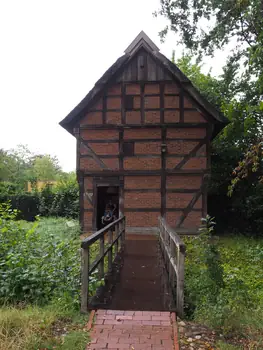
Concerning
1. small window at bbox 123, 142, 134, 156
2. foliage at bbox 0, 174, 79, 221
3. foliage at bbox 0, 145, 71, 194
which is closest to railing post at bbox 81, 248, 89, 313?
small window at bbox 123, 142, 134, 156

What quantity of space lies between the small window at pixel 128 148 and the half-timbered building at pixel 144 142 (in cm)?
4

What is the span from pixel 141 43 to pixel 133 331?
10.1 metres

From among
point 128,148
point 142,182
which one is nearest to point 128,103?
point 128,148

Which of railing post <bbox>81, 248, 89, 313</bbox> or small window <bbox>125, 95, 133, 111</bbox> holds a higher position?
small window <bbox>125, 95, 133, 111</bbox>

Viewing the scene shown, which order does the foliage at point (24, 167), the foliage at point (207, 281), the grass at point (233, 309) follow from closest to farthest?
the grass at point (233, 309) → the foliage at point (207, 281) → the foliage at point (24, 167)

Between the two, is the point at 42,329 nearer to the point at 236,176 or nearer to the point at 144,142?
the point at 144,142

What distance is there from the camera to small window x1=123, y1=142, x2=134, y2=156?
11797 millimetres

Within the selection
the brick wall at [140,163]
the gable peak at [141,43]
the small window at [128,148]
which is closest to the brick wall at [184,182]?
the brick wall at [140,163]

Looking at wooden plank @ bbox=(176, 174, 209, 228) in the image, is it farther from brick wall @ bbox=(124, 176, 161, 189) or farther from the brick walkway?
the brick walkway

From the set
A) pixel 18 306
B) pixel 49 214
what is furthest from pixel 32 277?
pixel 49 214

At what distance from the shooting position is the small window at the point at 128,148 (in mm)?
11797

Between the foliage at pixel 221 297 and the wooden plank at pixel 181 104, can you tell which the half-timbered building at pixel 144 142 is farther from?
the foliage at pixel 221 297

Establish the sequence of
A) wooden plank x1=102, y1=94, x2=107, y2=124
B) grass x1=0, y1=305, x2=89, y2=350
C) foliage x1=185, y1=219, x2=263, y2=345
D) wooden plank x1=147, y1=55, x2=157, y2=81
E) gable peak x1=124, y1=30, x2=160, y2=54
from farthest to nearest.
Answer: wooden plank x1=102, y1=94, x2=107, y2=124 → wooden plank x1=147, y1=55, x2=157, y2=81 → gable peak x1=124, y1=30, x2=160, y2=54 → foliage x1=185, y1=219, x2=263, y2=345 → grass x1=0, y1=305, x2=89, y2=350

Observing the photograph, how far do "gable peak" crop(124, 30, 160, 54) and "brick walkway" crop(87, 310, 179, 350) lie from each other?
9614 mm
